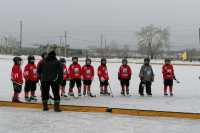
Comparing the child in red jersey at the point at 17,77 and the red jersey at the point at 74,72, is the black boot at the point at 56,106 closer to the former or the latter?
the child in red jersey at the point at 17,77

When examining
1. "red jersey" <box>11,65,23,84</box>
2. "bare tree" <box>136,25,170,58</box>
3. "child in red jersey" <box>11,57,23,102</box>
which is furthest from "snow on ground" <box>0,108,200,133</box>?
"bare tree" <box>136,25,170,58</box>

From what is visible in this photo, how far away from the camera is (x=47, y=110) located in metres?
8.90

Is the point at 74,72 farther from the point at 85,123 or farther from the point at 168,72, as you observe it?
the point at 85,123

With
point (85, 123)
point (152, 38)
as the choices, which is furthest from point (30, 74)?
point (152, 38)

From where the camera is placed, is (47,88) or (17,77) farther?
(17,77)

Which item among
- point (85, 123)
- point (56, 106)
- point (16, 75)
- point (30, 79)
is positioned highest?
point (16, 75)

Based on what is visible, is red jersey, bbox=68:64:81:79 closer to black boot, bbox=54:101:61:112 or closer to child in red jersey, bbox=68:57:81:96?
child in red jersey, bbox=68:57:81:96

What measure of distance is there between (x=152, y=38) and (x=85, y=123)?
226 ft

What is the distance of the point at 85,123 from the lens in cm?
743

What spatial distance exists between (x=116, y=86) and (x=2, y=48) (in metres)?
42.1

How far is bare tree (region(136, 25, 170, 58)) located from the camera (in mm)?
72669

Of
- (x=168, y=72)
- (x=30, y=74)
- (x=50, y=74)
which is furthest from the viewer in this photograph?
(x=168, y=72)

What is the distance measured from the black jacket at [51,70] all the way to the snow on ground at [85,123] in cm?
92

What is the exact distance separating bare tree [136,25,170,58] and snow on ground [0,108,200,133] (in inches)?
2531
